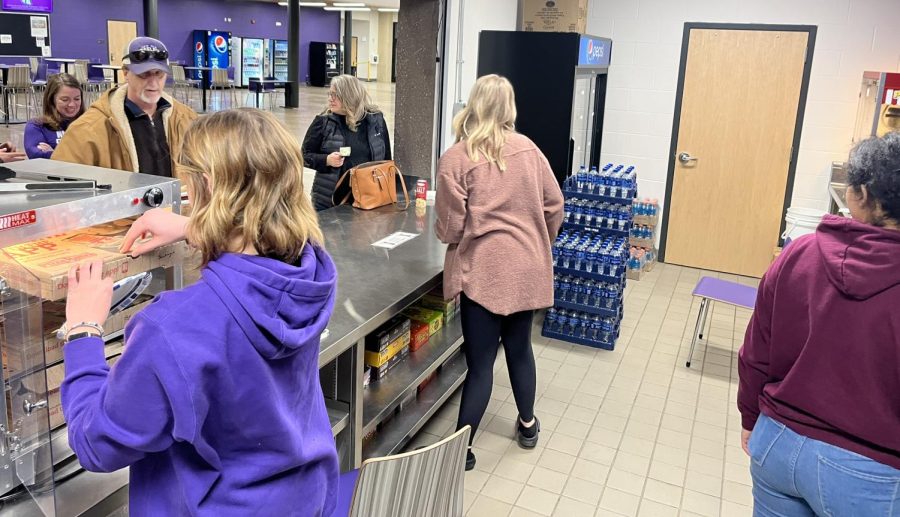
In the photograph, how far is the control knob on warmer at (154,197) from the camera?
156cm

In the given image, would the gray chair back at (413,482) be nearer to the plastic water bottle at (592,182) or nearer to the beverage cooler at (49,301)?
the beverage cooler at (49,301)

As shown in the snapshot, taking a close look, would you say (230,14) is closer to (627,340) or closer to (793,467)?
(627,340)

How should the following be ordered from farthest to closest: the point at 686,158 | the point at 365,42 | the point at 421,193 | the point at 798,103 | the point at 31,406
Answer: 1. the point at 365,42
2. the point at 686,158
3. the point at 798,103
4. the point at 421,193
5. the point at 31,406

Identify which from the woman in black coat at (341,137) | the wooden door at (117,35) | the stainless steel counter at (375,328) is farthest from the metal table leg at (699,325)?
the wooden door at (117,35)

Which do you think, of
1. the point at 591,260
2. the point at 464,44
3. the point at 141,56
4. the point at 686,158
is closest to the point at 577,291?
the point at 591,260

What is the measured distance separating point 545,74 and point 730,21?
7.35 feet

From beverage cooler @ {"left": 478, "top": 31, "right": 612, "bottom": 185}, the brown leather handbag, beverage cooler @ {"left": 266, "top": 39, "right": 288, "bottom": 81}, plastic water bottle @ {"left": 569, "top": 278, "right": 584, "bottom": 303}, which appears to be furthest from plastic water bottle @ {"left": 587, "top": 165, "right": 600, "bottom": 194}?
beverage cooler @ {"left": 266, "top": 39, "right": 288, "bottom": 81}

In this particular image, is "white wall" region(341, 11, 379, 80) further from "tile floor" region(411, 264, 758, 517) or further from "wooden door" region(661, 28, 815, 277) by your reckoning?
"tile floor" region(411, 264, 758, 517)

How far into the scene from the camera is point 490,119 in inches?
117

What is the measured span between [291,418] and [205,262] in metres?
0.32

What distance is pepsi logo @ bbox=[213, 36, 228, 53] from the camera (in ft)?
72.7

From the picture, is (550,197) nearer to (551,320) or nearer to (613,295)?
(613,295)

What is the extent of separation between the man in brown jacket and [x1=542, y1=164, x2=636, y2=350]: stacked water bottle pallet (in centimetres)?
265

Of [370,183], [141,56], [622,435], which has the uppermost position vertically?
[141,56]
